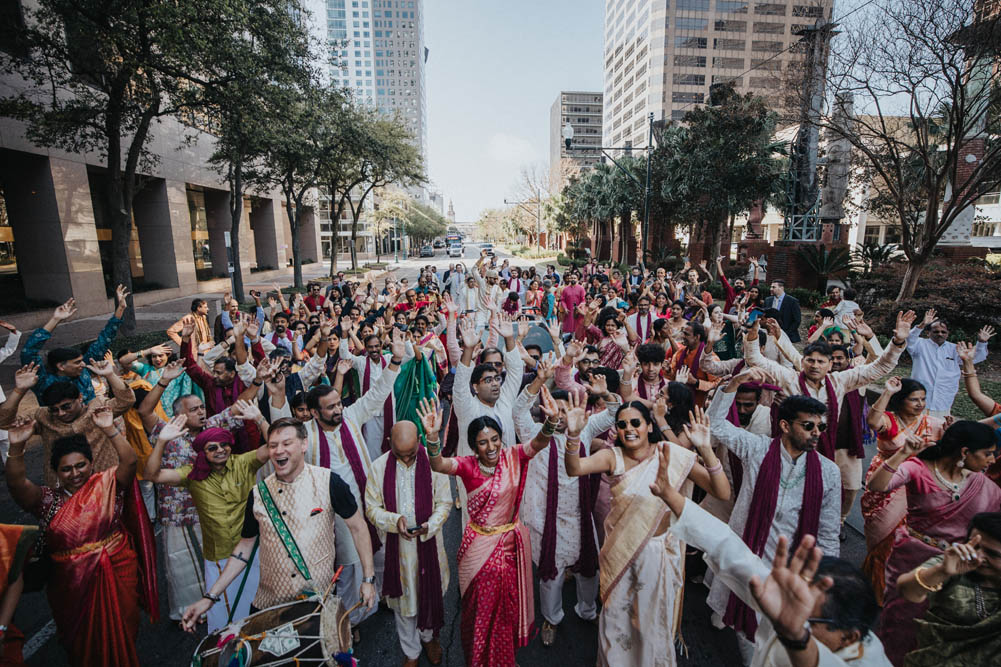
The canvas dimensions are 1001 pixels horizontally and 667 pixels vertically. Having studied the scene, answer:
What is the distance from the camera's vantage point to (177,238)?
21.5 m

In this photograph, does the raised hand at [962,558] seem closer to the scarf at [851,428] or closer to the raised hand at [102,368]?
the scarf at [851,428]

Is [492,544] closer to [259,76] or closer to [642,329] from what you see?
[642,329]

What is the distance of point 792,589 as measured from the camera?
4.89 ft

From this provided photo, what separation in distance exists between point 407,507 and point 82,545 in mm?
1735

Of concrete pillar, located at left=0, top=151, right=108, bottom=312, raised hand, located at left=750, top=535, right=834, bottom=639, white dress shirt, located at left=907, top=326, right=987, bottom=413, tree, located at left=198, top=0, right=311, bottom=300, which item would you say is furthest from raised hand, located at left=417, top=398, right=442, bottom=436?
concrete pillar, located at left=0, top=151, right=108, bottom=312

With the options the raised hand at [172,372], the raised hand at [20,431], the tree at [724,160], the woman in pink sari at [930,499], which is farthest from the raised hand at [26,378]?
the tree at [724,160]

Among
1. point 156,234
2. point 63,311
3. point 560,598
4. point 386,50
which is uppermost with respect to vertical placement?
point 386,50

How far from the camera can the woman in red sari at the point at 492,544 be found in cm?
277

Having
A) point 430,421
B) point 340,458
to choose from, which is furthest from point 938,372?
point 340,458

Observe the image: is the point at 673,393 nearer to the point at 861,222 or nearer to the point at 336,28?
the point at 861,222

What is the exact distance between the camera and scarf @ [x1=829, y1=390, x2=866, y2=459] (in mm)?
4074

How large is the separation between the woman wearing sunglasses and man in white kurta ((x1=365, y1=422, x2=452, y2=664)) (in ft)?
2.91

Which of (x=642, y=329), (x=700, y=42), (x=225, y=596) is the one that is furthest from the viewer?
(x=700, y=42)

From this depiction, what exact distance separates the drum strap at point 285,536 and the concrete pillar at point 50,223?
17.8 metres
